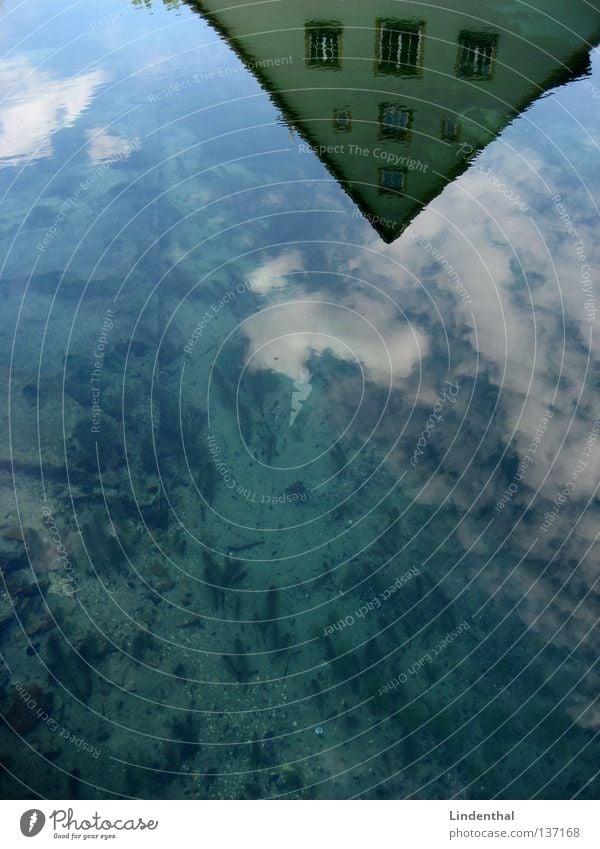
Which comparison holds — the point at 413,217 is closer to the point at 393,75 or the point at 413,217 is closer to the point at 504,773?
the point at 393,75

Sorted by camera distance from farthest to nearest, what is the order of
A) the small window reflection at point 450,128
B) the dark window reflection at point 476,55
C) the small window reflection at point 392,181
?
the dark window reflection at point 476,55
the small window reflection at point 450,128
the small window reflection at point 392,181

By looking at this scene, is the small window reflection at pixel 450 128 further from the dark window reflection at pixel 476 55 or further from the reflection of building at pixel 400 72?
the dark window reflection at pixel 476 55

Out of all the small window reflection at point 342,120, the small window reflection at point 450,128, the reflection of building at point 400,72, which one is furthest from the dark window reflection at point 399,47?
the small window reflection at point 342,120

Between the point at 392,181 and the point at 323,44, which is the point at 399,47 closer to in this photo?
the point at 323,44

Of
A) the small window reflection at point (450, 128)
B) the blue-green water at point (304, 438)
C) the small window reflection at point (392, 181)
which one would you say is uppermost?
the small window reflection at point (450, 128)

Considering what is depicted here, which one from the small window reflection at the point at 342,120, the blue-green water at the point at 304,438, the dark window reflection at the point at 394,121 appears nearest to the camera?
the blue-green water at the point at 304,438

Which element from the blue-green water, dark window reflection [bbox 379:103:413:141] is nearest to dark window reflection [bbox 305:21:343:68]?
the blue-green water

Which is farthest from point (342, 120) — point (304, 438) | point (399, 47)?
point (304, 438)
